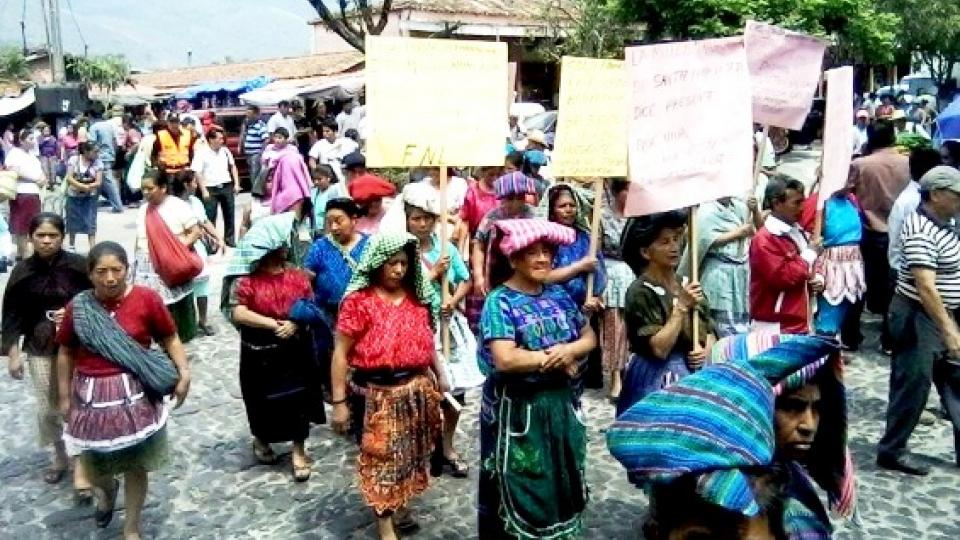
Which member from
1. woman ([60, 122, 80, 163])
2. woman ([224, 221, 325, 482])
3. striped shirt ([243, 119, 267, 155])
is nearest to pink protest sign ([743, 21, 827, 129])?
woman ([224, 221, 325, 482])

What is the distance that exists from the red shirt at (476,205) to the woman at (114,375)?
3166 millimetres

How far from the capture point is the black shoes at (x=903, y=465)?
5270 mm

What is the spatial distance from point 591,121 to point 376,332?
146 cm

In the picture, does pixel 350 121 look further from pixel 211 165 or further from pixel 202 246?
→ pixel 202 246

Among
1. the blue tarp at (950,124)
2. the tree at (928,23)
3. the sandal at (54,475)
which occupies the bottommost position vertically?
the sandal at (54,475)

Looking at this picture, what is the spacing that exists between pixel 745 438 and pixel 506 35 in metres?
29.1

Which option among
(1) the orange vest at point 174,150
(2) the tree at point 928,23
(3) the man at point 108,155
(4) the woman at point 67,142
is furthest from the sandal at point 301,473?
(2) the tree at point 928,23

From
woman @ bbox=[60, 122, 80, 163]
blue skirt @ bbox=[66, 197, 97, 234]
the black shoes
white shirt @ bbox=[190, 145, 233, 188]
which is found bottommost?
the black shoes

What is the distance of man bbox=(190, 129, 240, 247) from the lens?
481 inches

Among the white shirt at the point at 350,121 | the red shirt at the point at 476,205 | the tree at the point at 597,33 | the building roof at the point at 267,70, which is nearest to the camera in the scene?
the red shirt at the point at 476,205

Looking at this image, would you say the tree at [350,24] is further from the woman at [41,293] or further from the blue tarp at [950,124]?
the woman at [41,293]

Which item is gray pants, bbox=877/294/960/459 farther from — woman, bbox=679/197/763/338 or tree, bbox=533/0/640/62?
tree, bbox=533/0/640/62

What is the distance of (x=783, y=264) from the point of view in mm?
5480

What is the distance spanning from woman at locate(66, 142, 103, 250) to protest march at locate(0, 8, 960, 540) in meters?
5.99
